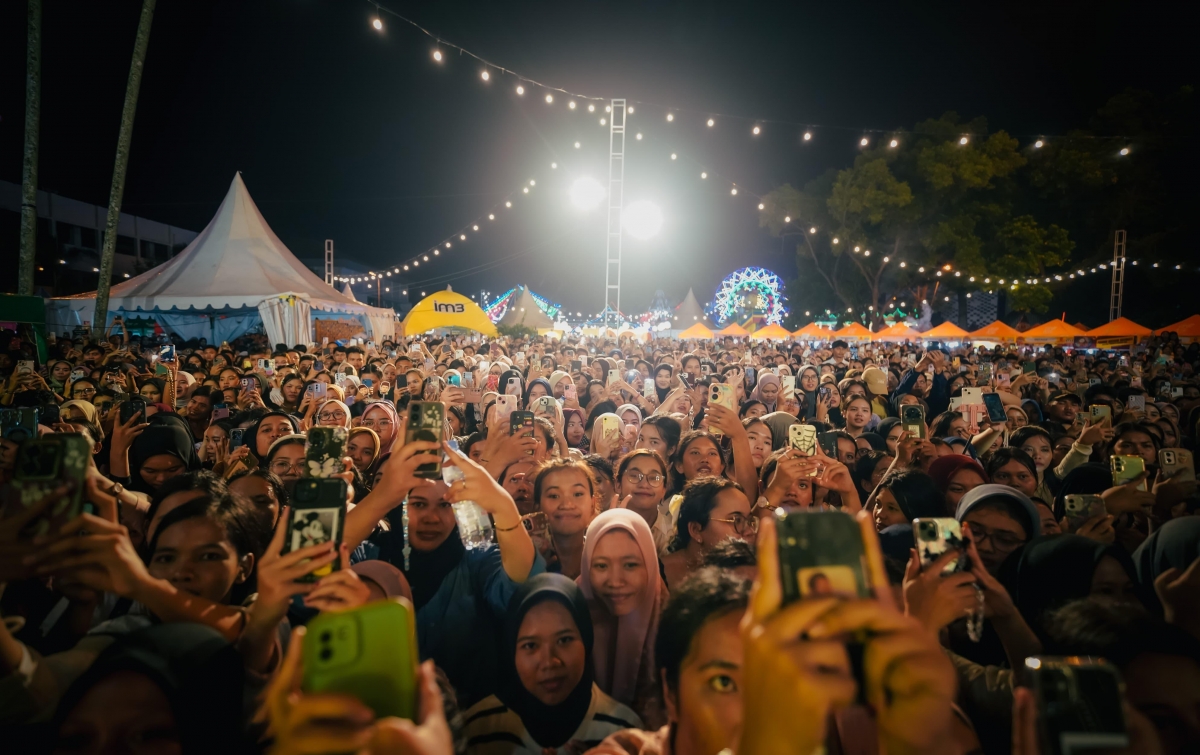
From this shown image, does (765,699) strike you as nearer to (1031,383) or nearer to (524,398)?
(524,398)

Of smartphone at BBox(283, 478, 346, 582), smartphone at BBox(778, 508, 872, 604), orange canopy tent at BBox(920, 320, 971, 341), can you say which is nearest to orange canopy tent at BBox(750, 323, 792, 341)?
orange canopy tent at BBox(920, 320, 971, 341)

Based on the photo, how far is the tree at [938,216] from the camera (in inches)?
1134

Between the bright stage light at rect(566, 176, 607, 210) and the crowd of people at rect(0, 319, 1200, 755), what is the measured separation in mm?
20555

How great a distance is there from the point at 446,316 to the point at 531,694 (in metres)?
24.1

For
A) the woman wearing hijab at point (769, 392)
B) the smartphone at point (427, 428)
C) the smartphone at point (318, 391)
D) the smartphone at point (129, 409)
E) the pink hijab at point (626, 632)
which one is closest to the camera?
the smartphone at point (427, 428)

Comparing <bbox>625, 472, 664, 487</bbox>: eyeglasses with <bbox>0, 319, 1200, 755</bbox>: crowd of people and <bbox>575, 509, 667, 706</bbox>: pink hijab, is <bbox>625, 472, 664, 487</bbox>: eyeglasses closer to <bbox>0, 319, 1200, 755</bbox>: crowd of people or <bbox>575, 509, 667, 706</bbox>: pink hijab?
<bbox>0, 319, 1200, 755</bbox>: crowd of people

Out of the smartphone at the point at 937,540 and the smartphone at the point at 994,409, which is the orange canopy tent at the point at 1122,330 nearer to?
the smartphone at the point at 994,409

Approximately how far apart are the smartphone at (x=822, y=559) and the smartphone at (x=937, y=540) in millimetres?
923

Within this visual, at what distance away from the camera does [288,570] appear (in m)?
1.52

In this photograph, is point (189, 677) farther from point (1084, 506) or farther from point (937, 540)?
point (1084, 506)

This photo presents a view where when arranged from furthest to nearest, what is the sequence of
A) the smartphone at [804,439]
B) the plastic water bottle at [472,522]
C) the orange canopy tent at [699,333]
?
the orange canopy tent at [699,333] → the smartphone at [804,439] → the plastic water bottle at [472,522]

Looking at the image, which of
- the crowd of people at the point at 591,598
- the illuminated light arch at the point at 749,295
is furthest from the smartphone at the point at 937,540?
the illuminated light arch at the point at 749,295

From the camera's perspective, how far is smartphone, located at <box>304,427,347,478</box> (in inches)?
91.8

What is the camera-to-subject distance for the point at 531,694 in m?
2.12
